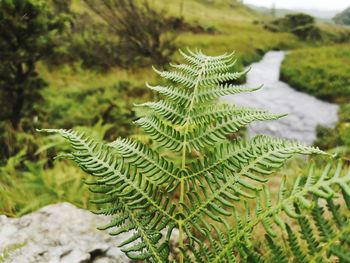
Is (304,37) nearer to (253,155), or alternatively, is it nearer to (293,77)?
(293,77)

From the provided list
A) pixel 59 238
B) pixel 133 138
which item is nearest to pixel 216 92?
pixel 59 238

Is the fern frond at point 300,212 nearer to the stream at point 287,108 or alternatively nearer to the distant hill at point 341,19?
the stream at point 287,108

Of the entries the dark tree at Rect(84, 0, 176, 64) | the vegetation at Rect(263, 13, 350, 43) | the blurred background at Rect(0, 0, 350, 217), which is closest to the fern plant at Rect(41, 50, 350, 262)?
the blurred background at Rect(0, 0, 350, 217)

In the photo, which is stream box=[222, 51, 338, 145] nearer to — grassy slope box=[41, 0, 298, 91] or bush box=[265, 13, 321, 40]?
grassy slope box=[41, 0, 298, 91]

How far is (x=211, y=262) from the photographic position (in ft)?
3.34

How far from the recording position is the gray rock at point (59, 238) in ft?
6.20

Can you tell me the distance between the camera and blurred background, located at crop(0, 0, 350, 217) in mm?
4274

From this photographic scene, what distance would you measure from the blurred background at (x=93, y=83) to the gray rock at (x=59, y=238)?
691mm

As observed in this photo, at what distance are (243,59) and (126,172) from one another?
59.6 feet

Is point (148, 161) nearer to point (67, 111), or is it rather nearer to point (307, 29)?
point (67, 111)

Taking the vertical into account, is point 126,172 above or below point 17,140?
above

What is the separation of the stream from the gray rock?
563 centimetres

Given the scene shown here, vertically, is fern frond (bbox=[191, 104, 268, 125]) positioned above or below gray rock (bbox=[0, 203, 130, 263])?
above

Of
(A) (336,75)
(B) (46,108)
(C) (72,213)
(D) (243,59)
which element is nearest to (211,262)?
(C) (72,213)
